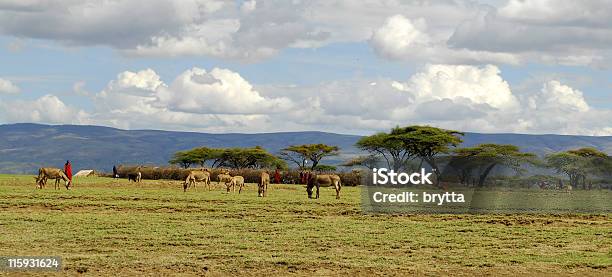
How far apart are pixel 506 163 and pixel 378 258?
73599 millimetres

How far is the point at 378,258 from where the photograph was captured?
20.7 m

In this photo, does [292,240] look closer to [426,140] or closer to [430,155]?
[426,140]

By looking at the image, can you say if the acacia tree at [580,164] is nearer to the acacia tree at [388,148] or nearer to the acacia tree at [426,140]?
the acacia tree at [426,140]

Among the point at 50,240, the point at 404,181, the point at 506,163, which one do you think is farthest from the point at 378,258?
the point at 506,163

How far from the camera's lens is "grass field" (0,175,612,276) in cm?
1936

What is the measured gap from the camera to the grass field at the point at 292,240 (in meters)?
19.4

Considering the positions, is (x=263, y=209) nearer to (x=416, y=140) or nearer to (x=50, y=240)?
(x=50, y=240)

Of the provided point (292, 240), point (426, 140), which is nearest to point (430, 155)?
point (426, 140)

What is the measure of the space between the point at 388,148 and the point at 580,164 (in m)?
31.1

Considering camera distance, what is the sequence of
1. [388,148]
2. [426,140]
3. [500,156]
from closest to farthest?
[500,156]
[426,140]
[388,148]

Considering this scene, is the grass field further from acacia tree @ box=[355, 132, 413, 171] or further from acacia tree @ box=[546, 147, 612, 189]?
acacia tree @ box=[355, 132, 413, 171]

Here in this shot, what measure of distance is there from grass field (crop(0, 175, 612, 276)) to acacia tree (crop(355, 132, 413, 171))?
66783 millimetres

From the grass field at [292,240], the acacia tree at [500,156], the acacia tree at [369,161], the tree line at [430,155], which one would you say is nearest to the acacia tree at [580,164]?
the tree line at [430,155]

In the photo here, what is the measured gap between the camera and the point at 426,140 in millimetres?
97250
